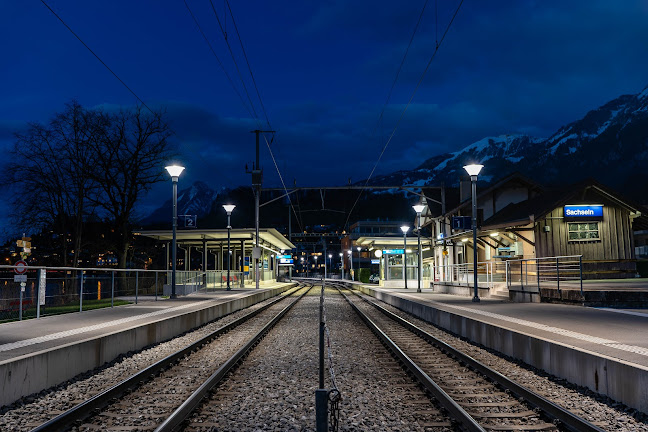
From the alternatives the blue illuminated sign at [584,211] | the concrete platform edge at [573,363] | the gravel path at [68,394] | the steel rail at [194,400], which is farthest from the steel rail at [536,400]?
the blue illuminated sign at [584,211]

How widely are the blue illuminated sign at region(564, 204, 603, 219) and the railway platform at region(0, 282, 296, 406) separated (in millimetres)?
22729

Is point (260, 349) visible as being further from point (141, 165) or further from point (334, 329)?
point (141, 165)

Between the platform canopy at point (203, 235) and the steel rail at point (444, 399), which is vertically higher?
the platform canopy at point (203, 235)

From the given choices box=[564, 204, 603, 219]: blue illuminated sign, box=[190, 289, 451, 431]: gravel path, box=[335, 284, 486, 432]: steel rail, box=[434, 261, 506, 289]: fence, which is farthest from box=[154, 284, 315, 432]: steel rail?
box=[564, 204, 603, 219]: blue illuminated sign

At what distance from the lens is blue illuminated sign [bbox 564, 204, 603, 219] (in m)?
32.8

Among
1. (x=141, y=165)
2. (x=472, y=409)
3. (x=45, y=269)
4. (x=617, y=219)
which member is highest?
(x=141, y=165)

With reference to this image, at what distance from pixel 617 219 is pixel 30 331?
3184 cm

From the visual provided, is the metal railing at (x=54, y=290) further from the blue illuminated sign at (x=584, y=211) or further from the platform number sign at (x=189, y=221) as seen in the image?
the blue illuminated sign at (x=584, y=211)

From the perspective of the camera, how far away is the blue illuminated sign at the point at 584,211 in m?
32.8

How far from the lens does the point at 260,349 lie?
→ 12859 millimetres

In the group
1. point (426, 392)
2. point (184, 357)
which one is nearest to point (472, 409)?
point (426, 392)

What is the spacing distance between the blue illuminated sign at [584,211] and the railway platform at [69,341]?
74.6ft

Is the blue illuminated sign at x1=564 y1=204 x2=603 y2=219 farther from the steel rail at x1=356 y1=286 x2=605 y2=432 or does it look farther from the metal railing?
the steel rail at x1=356 y1=286 x2=605 y2=432

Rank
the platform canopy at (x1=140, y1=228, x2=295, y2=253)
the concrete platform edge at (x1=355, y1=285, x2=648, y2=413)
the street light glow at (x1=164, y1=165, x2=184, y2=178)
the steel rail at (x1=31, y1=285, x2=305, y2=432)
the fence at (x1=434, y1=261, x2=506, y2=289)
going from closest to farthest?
the steel rail at (x1=31, y1=285, x2=305, y2=432) → the concrete platform edge at (x1=355, y1=285, x2=648, y2=413) → the street light glow at (x1=164, y1=165, x2=184, y2=178) → the fence at (x1=434, y1=261, x2=506, y2=289) → the platform canopy at (x1=140, y1=228, x2=295, y2=253)
